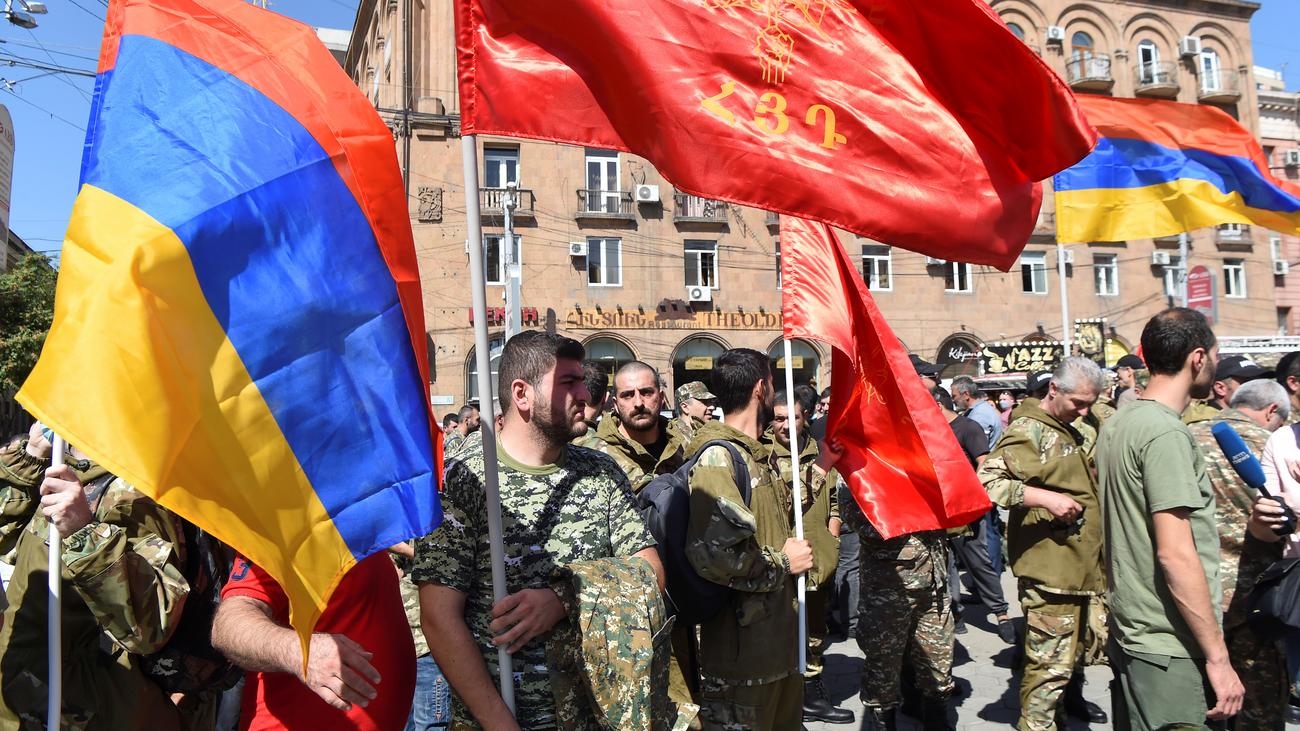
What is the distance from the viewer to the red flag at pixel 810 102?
2822mm

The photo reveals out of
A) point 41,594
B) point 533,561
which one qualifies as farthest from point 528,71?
point 41,594

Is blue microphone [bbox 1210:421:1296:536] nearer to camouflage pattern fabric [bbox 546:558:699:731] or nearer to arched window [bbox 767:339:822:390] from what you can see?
camouflage pattern fabric [bbox 546:558:699:731]

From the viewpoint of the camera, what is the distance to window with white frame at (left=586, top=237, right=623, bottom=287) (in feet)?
93.0

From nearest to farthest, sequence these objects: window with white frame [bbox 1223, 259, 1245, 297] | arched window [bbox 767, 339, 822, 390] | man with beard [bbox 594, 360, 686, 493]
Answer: man with beard [bbox 594, 360, 686, 493] → arched window [bbox 767, 339, 822, 390] → window with white frame [bbox 1223, 259, 1245, 297]

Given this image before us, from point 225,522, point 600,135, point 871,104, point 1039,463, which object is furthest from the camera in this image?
point 1039,463

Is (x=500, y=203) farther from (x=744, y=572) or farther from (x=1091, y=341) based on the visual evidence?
(x=744, y=572)

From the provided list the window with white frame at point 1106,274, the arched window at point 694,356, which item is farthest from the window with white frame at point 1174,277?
the arched window at point 694,356

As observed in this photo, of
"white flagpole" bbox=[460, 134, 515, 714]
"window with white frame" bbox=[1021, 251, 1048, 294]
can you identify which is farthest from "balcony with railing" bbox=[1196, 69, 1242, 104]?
"white flagpole" bbox=[460, 134, 515, 714]

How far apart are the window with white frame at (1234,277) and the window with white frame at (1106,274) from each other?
5.62 m

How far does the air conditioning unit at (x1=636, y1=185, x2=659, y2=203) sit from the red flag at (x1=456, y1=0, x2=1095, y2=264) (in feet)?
82.8

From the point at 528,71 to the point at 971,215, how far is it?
1.66 m

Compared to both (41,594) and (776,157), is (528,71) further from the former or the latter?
(41,594)

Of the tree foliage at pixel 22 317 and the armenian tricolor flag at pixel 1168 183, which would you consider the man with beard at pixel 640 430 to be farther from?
the tree foliage at pixel 22 317

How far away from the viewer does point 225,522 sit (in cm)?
221
